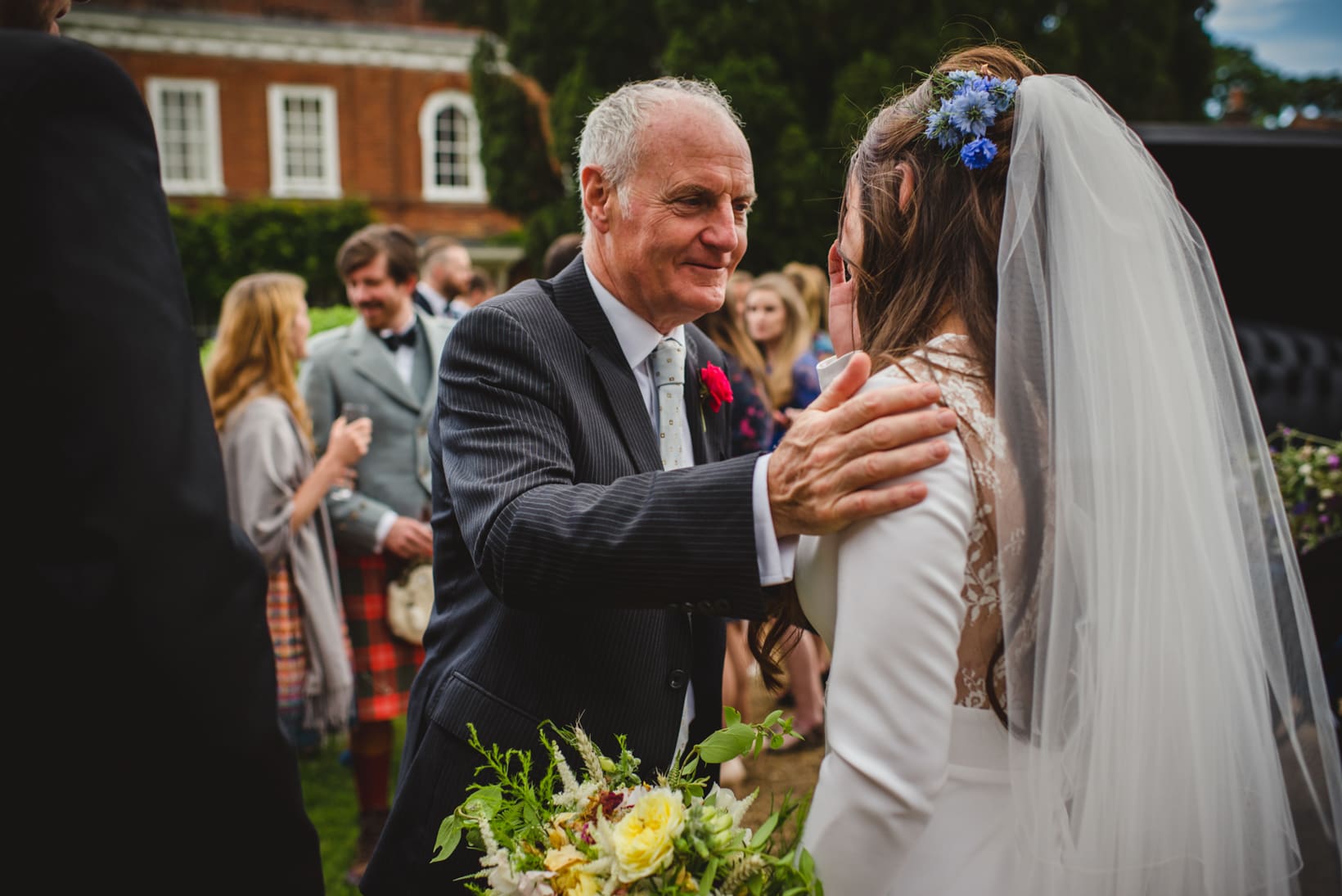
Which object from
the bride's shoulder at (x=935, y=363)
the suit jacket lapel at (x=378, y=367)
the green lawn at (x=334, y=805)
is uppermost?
the bride's shoulder at (x=935, y=363)

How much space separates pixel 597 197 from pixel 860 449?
1.18 m

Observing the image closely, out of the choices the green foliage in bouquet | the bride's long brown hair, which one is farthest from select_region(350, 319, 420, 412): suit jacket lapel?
the green foliage in bouquet

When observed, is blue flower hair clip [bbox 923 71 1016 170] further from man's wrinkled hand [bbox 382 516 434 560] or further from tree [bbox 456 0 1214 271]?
tree [bbox 456 0 1214 271]

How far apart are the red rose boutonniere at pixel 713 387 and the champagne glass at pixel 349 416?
8.61 feet

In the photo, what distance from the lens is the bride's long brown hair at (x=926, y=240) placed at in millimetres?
1743

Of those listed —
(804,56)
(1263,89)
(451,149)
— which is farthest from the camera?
(1263,89)

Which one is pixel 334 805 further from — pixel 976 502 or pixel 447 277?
pixel 976 502

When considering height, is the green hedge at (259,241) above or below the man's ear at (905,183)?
below

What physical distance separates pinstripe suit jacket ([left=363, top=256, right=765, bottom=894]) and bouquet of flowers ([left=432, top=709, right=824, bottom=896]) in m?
0.28

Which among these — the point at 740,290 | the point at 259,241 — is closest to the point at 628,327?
the point at 740,290

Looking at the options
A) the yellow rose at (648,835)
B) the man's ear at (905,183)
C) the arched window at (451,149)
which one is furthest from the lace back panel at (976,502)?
the arched window at (451,149)

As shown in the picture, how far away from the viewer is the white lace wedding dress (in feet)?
4.75

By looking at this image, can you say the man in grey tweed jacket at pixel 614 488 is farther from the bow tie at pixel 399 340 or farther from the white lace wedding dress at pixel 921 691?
the bow tie at pixel 399 340

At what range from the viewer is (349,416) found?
470cm
